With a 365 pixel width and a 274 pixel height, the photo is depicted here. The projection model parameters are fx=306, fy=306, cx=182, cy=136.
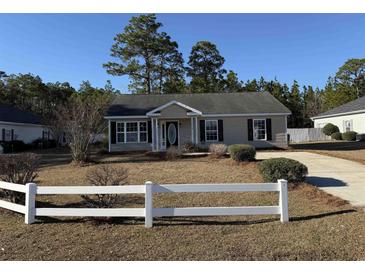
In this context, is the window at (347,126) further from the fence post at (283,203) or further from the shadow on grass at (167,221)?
the fence post at (283,203)

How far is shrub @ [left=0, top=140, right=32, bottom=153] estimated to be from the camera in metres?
26.3

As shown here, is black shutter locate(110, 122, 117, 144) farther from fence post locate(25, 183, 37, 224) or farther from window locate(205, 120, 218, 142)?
fence post locate(25, 183, 37, 224)

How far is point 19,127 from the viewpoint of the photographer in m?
30.2

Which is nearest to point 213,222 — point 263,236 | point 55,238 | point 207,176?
point 263,236

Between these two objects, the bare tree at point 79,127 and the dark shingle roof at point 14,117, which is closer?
the bare tree at point 79,127

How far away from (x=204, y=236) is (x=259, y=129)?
17.5 metres

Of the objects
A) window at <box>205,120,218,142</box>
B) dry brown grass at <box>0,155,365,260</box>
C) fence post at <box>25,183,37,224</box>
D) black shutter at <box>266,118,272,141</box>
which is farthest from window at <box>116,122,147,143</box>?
fence post at <box>25,183,37,224</box>

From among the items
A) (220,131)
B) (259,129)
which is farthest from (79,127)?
(259,129)

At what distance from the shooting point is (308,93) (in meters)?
54.1

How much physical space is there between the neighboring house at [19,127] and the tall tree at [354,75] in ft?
A: 157

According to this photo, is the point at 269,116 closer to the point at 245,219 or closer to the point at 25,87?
the point at 245,219

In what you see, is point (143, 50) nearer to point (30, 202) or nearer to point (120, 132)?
point (120, 132)

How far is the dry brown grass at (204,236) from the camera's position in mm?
4688

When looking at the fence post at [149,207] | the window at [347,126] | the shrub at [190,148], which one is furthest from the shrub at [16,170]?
the window at [347,126]
